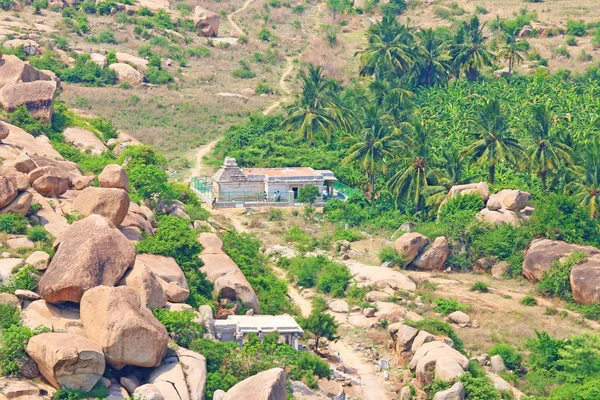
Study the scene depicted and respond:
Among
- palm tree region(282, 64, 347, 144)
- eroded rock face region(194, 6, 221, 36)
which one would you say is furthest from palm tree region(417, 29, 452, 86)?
eroded rock face region(194, 6, 221, 36)

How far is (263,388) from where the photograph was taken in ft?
109

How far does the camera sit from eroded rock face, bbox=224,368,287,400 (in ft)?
109

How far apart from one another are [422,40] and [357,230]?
131 ft

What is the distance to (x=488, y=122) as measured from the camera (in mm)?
70812

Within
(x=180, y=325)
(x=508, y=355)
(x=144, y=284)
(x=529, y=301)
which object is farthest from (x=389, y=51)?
(x=180, y=325)

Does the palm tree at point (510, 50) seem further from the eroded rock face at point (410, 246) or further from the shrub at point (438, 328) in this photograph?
the shrub at point (438, 328)

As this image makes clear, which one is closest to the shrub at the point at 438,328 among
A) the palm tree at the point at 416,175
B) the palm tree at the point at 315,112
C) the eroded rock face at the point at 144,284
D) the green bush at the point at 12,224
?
the eroded rock face at the point at 144,284

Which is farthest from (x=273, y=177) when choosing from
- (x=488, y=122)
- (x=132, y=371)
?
(x=132, y=371)

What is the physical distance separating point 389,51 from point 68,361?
233 ft

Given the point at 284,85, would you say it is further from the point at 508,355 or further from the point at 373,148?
the point at 508,355

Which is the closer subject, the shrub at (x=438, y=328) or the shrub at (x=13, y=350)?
the shrub at (x=13, y=350)

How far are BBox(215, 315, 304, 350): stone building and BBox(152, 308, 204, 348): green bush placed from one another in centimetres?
376

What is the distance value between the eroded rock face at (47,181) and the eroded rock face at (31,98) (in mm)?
14847

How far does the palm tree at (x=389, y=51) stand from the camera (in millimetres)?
100688
